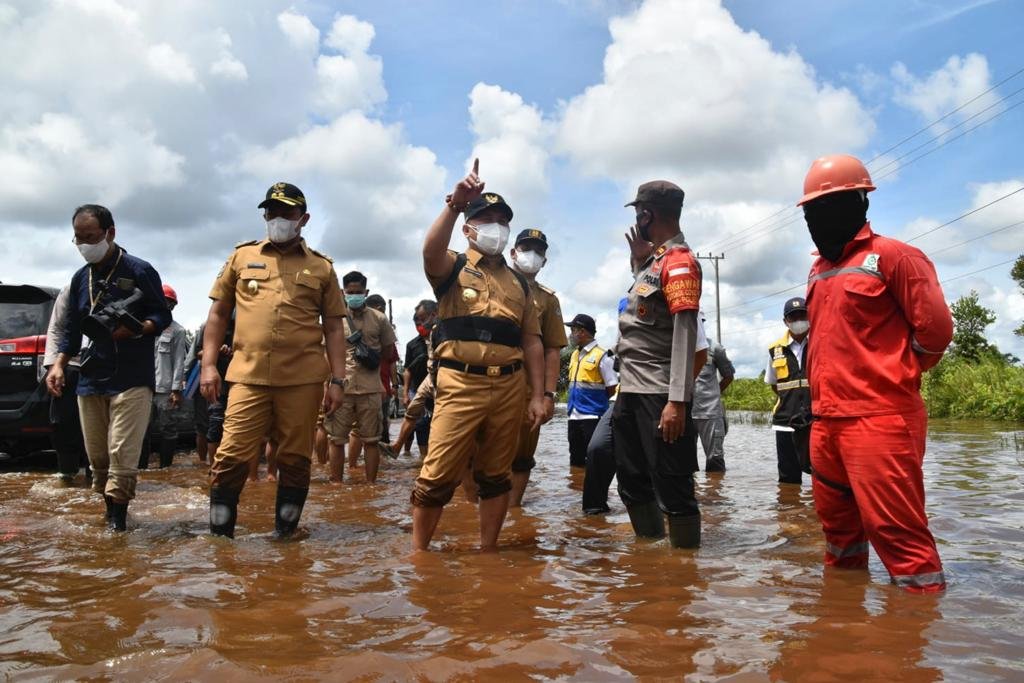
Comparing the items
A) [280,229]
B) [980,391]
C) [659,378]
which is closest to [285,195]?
[280,229]

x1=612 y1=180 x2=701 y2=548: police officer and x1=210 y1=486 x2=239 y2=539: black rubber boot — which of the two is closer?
x1=612 y1=180 x2=701 y2=548: police officer

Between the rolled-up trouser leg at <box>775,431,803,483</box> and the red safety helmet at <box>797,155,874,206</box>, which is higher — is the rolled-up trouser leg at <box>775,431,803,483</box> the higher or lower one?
the lower one

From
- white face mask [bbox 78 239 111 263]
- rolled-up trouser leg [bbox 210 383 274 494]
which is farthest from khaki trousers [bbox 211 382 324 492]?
white face mask [bbox 78 239 111 263]

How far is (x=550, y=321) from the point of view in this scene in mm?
5676

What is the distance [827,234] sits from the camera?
3545mm

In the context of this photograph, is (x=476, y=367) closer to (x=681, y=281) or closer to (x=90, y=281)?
(x=681, y=281)

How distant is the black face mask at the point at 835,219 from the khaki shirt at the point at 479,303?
1590 millimetres

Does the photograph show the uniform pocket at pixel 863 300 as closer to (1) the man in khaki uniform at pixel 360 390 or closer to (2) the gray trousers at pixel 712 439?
(1) the man in khaki uniform at pixel 360 390

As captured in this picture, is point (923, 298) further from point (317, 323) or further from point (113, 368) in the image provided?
point (113, 368)

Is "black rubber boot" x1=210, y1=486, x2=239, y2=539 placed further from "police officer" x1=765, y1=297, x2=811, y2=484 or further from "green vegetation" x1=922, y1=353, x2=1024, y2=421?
"green vegetation" x1=922, y1=353, x2=1024, y2=421

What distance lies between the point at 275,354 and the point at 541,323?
6.09ft

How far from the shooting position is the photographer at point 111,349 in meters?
5.01

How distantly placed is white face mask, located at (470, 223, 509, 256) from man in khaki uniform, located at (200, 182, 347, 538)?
1.06 m

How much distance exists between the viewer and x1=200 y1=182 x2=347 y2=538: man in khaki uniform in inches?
182
